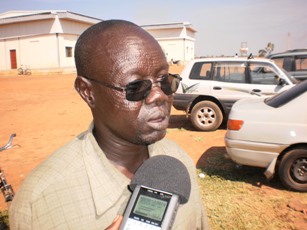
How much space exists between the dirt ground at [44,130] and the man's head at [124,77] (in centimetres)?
279

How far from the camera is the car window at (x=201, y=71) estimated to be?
8438 millimetres

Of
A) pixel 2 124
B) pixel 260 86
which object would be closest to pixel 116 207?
pixel 260 86

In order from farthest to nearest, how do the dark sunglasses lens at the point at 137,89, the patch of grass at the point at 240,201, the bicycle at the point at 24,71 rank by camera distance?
the bicycle at the point at 24,71 < the patch of grass at the point at 240,201 < the dark sunglasses lens at the point at 137,89

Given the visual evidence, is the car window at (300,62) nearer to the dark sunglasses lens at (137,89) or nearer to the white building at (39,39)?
the dark sunglasses lens at (137,89)

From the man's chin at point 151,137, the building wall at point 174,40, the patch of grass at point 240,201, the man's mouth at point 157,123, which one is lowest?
the patch of grass at point 240,201

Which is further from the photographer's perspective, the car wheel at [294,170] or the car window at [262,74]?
the car window at [262,74]

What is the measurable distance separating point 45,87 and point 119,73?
65.9ft

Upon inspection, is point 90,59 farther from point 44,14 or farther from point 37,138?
point 44,14

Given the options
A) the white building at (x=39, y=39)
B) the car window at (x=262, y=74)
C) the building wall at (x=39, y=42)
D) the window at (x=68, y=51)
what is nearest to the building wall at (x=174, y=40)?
the white building at (x=39, y=39)

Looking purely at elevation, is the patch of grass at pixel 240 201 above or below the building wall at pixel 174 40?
below

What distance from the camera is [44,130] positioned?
9297 millimetres

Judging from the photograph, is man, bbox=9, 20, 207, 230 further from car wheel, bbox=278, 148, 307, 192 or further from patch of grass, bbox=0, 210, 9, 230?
car wheel, bbox=278, 148, 307, 192

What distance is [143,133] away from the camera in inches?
52.7

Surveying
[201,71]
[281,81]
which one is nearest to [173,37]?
[201,71]
